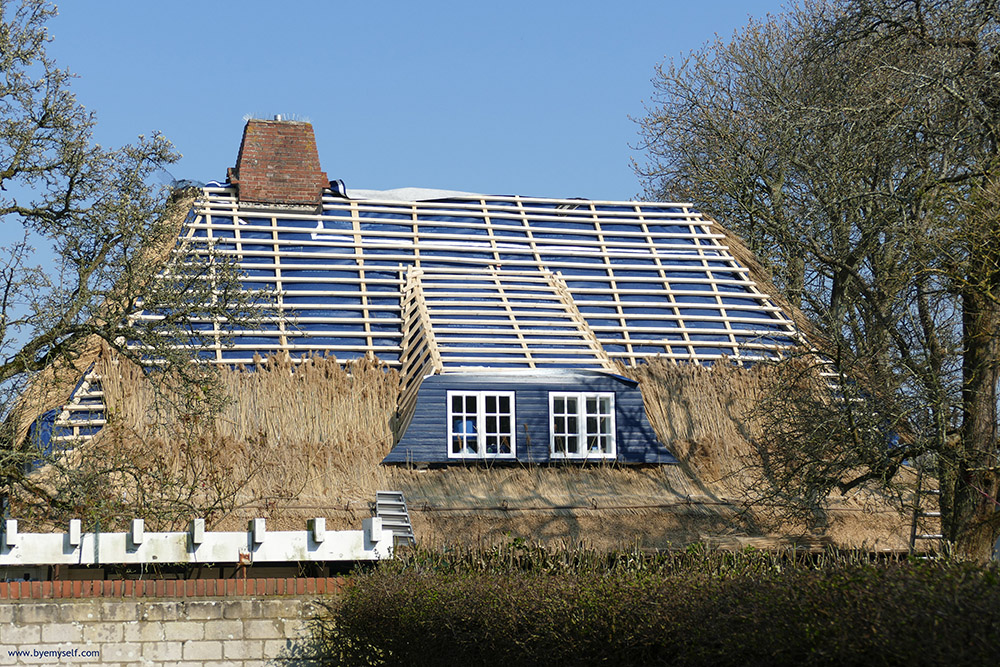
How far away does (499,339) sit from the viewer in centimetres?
1728

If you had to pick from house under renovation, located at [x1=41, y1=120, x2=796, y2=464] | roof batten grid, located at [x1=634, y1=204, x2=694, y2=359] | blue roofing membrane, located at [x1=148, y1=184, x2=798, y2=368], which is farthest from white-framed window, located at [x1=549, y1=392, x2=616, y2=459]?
roof batten grid, located at [x1=634, y1=204, x2=694, y2=359]

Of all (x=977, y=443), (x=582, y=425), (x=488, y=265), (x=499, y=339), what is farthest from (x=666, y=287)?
(x=977, y=443)

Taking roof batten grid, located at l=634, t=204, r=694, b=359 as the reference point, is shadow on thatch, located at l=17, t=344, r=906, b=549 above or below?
below

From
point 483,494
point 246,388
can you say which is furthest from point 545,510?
point 246,388

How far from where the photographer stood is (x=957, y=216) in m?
12.1

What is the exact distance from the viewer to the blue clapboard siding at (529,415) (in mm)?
15430

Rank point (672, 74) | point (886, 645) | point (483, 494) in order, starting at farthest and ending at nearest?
1. point (672, 74)
2. point (483, 494)
3. point (886, 645)

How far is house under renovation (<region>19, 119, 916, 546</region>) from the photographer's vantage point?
1484 cm

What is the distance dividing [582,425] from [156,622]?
7276 millimetres

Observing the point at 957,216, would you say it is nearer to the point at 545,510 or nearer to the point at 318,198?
the point at 545,510

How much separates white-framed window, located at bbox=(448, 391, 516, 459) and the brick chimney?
629 cm

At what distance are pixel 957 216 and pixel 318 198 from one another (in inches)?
473

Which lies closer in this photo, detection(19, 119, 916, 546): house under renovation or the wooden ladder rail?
the wooden ladder rail

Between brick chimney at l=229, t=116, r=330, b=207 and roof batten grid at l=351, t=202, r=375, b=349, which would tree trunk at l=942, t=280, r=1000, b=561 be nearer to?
roof batten grid at l=351, t=202, r=375, b=349
